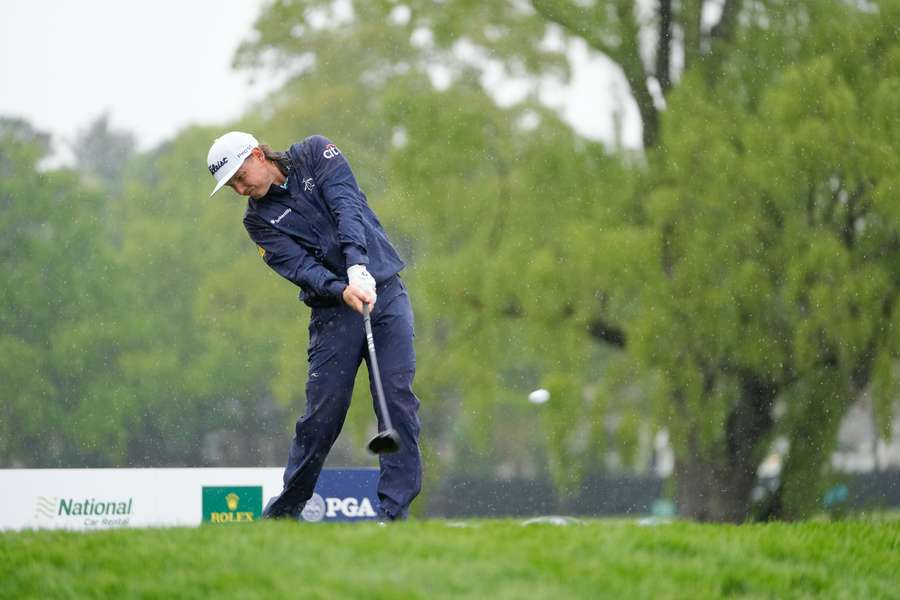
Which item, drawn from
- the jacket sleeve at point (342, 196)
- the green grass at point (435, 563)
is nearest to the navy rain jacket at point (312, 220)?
the jacket sleeve at point (342, 196)

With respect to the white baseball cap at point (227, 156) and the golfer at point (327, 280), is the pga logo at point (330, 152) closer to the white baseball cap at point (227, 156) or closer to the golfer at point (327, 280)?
the golfer at point (327, 280)

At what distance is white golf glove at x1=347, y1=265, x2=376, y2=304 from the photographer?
5.67m

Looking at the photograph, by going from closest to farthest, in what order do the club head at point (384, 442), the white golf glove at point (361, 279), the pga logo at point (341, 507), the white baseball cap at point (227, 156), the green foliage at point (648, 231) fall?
the club head at point (384, 442) → the white golf glove at point (361, 279) → the white baseball cap at point (227, 156) → the pga logo at point (341, 507) → the green foliage at point (648, 231)

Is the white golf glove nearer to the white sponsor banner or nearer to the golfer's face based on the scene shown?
the golfer's face

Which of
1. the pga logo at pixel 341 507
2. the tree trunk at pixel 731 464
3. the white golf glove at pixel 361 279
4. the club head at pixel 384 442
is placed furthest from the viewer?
the tree trunk at pixel 731 464

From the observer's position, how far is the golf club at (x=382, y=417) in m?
5.57

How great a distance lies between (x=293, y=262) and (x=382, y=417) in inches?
33.3

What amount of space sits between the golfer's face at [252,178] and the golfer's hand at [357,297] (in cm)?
72

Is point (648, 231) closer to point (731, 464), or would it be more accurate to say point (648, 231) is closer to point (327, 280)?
point (731, 464)

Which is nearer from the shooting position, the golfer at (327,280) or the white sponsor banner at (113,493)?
the golfer at (327,280)

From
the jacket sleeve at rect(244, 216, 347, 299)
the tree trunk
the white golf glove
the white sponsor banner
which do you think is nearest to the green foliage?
the tree trunk

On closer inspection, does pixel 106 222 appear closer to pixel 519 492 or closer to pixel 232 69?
pixel 232 69

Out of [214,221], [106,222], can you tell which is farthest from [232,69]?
[106,222]

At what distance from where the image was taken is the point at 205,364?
1193 inches
